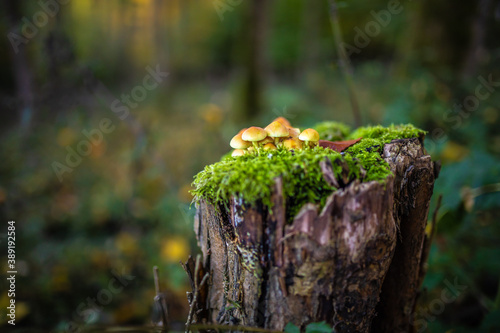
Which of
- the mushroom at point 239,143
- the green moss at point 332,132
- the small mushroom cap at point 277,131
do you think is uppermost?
the green moss at point 332,132

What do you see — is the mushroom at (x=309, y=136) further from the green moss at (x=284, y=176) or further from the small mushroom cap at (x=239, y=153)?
the small mushroom cap at (x=239, y=153)

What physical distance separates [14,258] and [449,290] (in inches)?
214

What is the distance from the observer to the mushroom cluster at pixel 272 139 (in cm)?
160

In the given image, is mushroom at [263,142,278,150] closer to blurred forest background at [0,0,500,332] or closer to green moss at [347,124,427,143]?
green moss at [347,124,427,143]

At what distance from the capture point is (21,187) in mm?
5539

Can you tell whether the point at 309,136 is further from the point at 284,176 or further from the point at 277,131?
the point at 284,176

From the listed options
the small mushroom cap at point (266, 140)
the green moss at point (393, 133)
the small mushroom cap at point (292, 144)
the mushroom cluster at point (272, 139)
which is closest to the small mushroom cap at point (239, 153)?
the mushroom cluster at point (272, 139)

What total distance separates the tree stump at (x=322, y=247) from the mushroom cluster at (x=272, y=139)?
36 centimetres

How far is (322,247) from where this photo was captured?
121cm

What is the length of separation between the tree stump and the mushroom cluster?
359 millimetres

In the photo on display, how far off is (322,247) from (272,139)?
76 centimetres

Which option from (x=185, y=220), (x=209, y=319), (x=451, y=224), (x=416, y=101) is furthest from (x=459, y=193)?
(x=185, y=220)

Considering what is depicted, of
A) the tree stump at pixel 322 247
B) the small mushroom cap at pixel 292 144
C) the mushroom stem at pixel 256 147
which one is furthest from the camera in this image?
the small mushroom cap at pixel 292 144

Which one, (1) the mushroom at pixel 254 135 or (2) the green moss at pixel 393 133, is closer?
→ (1) the mushroom at pixel 254 135
